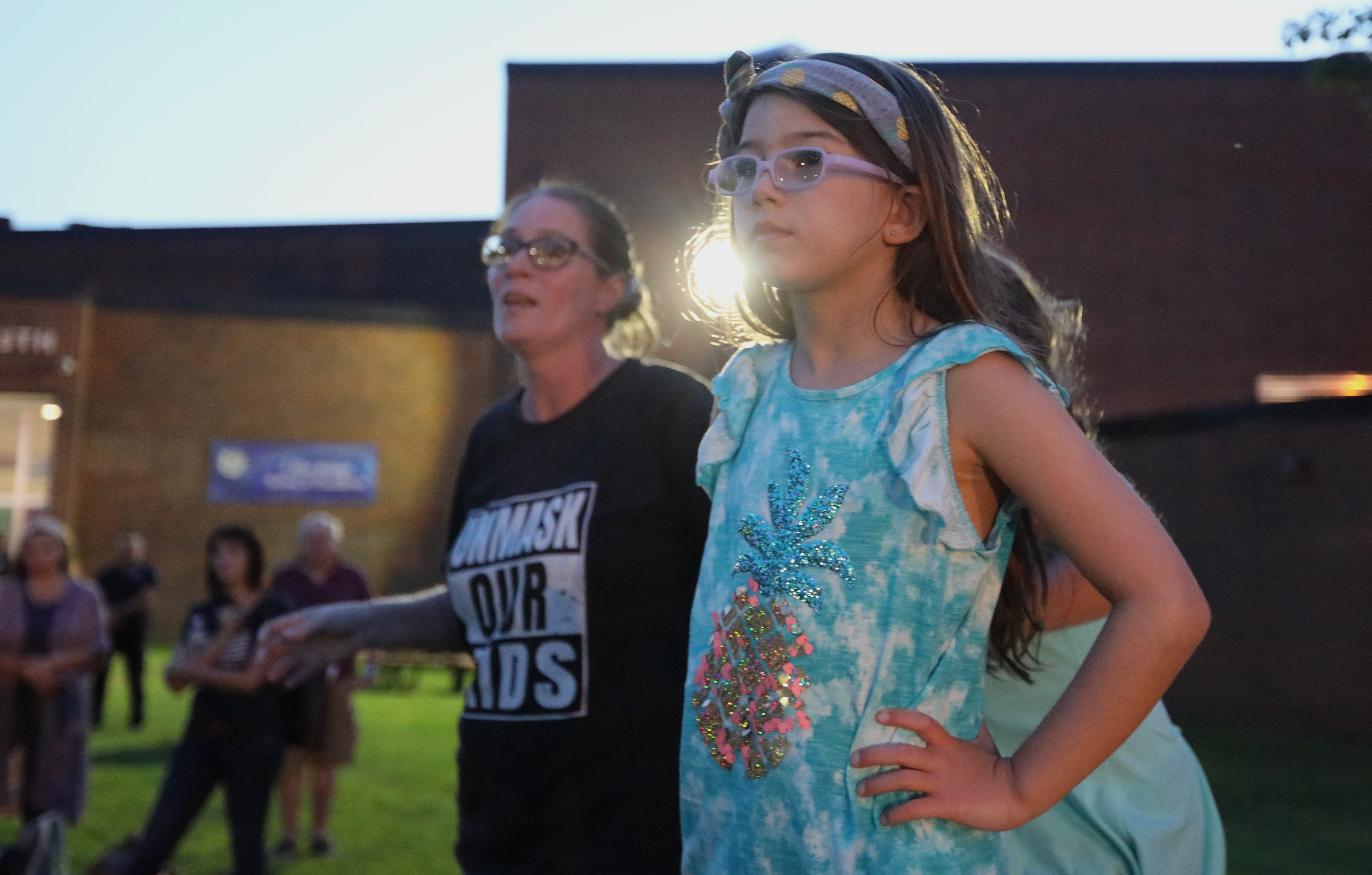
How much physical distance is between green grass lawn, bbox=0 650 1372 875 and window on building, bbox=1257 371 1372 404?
41.1ft

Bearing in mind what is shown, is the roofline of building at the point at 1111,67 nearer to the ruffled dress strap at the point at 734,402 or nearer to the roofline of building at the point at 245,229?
the roofline of building at the point at 245,229

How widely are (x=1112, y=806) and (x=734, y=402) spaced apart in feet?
3.82

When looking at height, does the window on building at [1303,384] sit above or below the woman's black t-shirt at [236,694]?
above

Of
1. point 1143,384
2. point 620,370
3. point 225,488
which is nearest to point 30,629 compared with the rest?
point 620,370

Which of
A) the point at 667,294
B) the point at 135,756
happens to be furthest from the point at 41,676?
the point at 667,294

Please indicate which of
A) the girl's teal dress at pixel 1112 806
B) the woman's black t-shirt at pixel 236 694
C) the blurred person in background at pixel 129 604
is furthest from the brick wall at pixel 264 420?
the girl's teal dress at pixel 1112 806

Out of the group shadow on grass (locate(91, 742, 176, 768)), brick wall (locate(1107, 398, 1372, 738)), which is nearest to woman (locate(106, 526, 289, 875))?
shadow on grass (locate(91, 742, 176, 768))

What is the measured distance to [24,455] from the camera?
82.0ft

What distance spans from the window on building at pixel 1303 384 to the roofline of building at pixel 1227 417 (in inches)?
356

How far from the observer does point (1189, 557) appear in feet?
51.6

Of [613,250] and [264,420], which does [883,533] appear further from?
[264,420]

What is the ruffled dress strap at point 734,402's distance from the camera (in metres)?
1.81

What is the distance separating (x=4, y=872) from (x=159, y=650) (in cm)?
2159

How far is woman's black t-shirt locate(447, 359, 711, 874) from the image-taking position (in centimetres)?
243
